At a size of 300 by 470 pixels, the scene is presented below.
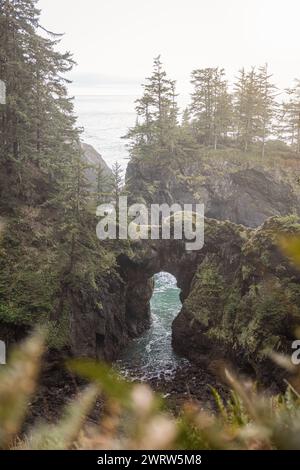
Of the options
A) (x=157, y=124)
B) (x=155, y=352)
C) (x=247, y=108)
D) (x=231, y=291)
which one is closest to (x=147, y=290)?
(x=155, y=352)

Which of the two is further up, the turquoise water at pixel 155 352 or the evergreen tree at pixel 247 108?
the evergreen tree at pixel 247 108

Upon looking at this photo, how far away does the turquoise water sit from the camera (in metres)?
20.6

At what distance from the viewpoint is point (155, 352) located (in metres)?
23.1

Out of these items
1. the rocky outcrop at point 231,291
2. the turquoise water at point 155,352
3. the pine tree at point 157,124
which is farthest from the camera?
the pine tree at point 157,124

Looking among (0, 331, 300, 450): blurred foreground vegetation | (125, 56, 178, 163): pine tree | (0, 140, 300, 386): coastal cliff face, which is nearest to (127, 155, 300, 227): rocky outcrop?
(125, 56, 178, 163): pine tree

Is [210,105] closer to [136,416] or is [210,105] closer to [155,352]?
[155,352]

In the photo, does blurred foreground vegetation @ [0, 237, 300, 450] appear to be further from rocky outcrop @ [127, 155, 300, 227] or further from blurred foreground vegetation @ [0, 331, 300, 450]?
rocky outcrop @ [127, 155, 300, 227]

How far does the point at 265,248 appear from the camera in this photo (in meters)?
19.4

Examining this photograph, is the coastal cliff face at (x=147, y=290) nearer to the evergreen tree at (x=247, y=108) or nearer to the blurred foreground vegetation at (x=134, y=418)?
the blurred foreground vegetation at (x=134, y=418)

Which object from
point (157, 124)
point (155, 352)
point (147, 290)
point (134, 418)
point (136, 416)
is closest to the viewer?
point (136, 416)

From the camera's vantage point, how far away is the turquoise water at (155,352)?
20609mm

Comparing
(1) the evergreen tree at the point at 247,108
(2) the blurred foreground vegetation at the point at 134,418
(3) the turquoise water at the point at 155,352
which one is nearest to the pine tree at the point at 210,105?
(1) the evergreen tree at the point at 247,108

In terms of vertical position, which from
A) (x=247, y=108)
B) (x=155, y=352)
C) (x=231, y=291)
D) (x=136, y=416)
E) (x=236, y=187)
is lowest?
(x=155, y=352)
